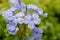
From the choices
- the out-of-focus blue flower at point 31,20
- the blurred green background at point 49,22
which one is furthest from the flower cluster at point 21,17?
the blurred green background at point 49,22

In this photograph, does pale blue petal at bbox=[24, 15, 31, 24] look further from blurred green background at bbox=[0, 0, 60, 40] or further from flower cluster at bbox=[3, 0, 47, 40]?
blurred green background at bbox=[0, 0, 60, 40]

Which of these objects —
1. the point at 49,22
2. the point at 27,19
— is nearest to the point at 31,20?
the point at 27,19

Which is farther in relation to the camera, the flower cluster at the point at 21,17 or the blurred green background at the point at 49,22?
the blurred green background at the point at 49,22

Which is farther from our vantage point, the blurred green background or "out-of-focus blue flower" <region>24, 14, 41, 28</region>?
the blurred green background

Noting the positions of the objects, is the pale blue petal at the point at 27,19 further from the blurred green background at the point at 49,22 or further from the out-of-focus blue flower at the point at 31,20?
the blurred green background at the point at 49,22

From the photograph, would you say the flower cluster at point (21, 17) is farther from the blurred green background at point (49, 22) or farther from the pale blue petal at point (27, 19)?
the blurred green background at point (49, 22)

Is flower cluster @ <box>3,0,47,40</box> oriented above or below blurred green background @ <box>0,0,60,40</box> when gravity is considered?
above

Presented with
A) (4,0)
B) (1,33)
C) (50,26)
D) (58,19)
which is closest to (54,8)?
(58,19)

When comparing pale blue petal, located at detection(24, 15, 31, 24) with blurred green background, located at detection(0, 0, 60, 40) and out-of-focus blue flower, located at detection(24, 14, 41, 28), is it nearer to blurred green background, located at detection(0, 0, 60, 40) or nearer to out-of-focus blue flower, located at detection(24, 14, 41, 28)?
out-of-focus blue flower, located at detection(24, 14, 41, 28)

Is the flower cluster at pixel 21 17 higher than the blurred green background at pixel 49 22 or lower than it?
higher

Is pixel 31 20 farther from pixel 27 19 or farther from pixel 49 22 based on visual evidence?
pixel 49 22

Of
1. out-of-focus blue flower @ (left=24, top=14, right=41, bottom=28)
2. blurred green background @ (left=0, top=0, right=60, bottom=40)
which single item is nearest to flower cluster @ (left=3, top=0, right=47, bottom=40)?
out-of-focus blue flower @ (left=24, top=14, right=41, bottom=28)
